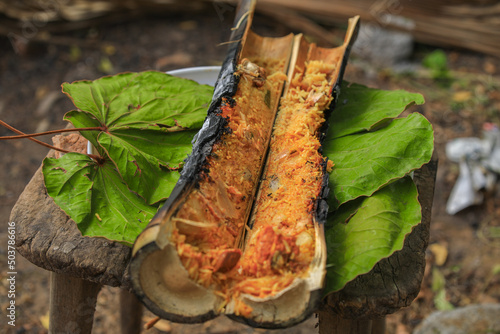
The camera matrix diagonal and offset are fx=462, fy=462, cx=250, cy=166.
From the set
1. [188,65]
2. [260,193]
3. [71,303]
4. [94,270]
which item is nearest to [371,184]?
[260,193]

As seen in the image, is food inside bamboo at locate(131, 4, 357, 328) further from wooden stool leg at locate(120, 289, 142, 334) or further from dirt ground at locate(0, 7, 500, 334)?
dirt ground at locate(0, 7, 500, 334)

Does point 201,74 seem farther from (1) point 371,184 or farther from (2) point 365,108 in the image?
(1) point 371,184

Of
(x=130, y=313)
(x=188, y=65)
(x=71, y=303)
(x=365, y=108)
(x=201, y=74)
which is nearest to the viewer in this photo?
(x=71, y=303)

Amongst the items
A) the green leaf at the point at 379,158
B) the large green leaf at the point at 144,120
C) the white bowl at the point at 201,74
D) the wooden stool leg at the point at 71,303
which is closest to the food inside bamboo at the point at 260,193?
the green leaf at the point at 379,158

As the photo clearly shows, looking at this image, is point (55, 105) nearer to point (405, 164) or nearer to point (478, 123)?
point (405, 164)

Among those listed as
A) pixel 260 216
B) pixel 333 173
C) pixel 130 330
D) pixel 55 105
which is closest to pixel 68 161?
pixel 260 216

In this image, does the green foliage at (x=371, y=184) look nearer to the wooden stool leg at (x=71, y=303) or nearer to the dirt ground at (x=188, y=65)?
the wooden stool leg at (x=71, y=303)
